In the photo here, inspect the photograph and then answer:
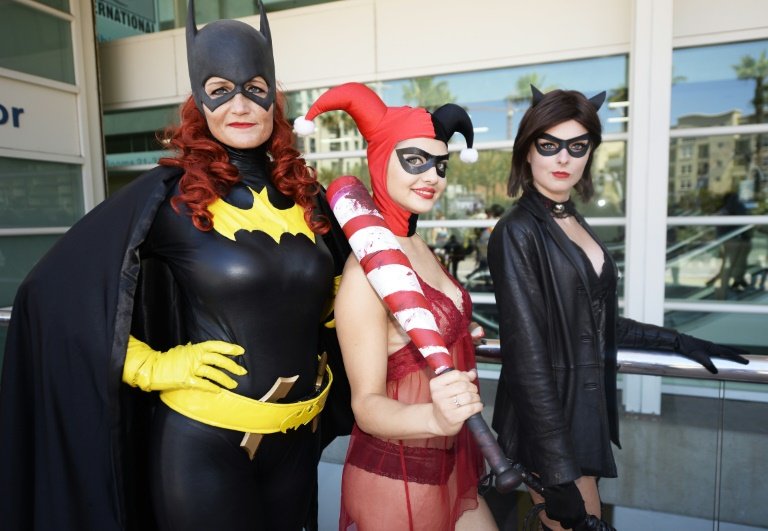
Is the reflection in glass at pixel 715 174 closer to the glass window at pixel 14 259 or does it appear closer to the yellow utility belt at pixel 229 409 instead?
the yellow utility belt at pixel 229 409

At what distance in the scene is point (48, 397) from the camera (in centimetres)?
146

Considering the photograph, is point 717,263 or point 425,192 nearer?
point 425,192

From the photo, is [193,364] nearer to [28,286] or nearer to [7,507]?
[28,286]

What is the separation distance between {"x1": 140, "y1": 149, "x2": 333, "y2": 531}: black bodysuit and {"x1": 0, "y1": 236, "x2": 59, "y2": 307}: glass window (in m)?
5.51

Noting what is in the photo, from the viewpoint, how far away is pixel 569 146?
1.62 metres

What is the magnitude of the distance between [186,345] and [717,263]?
5313 mm

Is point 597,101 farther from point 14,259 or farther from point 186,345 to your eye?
point 14,259

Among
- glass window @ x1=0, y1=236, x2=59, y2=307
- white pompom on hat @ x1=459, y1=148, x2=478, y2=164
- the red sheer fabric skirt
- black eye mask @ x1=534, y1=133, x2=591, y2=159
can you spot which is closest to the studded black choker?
black eye mask @ x1=534, y1=133, x2=591, y2=159

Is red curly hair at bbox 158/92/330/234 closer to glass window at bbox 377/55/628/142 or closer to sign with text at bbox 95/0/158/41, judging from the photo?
glass window at bbox 377/55/628/142

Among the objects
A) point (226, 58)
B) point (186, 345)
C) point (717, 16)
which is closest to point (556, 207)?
point (226, 58)

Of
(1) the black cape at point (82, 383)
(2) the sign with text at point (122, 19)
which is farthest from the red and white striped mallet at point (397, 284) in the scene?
(2) the sign with text at point (122, 19)

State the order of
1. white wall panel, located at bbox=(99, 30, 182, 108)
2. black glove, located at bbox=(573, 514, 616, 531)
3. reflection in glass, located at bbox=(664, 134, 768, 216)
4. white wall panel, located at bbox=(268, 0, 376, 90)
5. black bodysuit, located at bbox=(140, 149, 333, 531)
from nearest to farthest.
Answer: black bodysuit, located at bbox=(140, 149, 333, 531) < black glove, located at bbox=(573, 514, 616, 531) < reflection in glass, located at bbox=(664, 134, 768, 216) < white wall panel, located at bbox=(268, 0, 376, 90) < white wall panel, located at bbox=(99, 30, 182, 108)

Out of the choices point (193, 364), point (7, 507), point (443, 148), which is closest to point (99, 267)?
point (193, 364)

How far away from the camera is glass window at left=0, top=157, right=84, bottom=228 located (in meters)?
5.69
